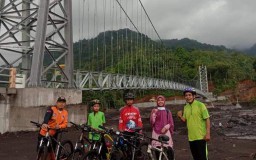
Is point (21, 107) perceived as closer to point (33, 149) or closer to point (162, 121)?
point (33, 149)

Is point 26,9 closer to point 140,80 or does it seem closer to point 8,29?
point 8,29

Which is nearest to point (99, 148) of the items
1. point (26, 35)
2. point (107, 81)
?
point (26, 35)

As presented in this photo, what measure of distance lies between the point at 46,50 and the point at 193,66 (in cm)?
7046

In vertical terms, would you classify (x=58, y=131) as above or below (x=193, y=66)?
below

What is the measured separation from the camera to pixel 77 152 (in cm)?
525

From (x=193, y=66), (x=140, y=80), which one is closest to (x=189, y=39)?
(x=193, y=66)

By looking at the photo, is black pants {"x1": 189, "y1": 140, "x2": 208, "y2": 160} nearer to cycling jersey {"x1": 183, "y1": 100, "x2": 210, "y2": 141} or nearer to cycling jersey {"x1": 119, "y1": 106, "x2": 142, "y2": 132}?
cycling jersey {"x1": 183, "y1": 100, "x2": 210, "y2": 141}

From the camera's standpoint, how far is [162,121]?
524cm

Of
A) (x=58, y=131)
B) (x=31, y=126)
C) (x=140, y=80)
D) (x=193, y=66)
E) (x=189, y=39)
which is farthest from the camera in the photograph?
(x=189, y=39)

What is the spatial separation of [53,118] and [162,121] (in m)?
1.56

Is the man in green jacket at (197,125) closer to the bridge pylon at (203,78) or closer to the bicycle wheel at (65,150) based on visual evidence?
the bicycle wheel at (65,150)

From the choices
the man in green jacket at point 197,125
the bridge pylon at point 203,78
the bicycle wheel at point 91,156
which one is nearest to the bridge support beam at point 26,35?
the bicycle wheel at point 91,156

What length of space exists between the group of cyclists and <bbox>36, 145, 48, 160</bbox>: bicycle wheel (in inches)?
7.2

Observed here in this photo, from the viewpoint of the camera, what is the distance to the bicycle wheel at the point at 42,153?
15.6 feet
